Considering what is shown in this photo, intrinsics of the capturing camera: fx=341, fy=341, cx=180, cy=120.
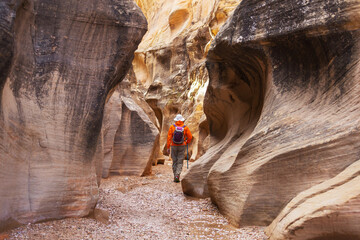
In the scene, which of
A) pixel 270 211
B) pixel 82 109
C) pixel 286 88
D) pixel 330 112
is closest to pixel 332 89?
pixel 330 112

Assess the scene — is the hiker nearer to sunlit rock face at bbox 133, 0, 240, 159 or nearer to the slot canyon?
the slot canyon

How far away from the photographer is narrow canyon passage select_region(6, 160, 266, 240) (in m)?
3.85

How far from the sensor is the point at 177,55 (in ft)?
73.2

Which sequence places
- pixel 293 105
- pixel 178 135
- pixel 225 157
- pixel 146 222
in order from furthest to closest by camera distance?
pixel 178 135, pixel 225 157, pixel 146 222, pixel 293 105

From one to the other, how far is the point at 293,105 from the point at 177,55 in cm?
1831

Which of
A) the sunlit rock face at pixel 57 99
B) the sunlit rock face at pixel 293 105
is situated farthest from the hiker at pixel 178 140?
the sunlit rock face at pixel 57 99

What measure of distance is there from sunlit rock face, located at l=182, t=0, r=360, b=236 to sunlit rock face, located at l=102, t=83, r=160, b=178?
4558mm

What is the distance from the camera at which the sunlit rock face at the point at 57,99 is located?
12.8 ft

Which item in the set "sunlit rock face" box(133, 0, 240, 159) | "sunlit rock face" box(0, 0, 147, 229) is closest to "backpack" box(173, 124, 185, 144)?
"sunlit rock face" box(0, 0, 147, 229)

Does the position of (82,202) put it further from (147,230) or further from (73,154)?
(147,230)

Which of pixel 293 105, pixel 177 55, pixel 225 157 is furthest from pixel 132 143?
pixel 177 55

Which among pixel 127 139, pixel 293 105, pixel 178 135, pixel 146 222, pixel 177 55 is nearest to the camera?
pixel 293 105

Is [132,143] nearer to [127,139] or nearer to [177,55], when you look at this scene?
[127,139]

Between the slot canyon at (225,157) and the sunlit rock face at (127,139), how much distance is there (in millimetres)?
3863
